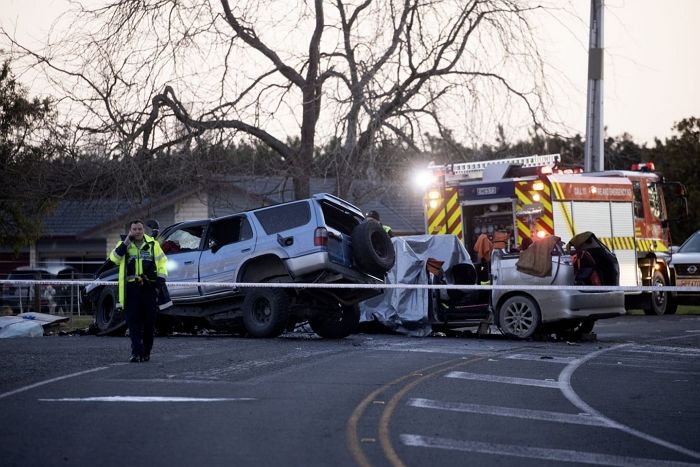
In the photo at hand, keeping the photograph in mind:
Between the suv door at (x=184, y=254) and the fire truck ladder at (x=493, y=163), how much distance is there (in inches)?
233

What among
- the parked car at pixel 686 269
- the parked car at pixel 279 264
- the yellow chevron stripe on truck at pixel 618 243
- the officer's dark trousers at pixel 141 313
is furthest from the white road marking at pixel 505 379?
the parked car at pixel 686 269

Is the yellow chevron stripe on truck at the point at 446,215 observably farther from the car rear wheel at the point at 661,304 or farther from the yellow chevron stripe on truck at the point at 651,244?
the car rear wheel at the point at 661,304

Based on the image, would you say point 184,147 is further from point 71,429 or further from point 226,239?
point 71,429

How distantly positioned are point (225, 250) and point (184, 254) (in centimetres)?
A: 99

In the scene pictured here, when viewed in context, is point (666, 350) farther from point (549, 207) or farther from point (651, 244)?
point (651, 244)

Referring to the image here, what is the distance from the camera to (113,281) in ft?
61.1

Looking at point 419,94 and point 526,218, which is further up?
point 419,94

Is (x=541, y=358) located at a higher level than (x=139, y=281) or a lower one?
lower

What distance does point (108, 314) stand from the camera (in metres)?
19.2

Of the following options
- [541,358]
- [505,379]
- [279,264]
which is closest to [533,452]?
[505,379]

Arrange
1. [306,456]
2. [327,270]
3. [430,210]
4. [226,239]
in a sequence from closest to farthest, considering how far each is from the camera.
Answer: [306,456] → [327,270] → [226,239] → [430,210]

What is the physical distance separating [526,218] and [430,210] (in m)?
2.29

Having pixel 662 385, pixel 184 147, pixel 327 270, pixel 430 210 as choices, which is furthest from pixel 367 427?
pixel 430 210

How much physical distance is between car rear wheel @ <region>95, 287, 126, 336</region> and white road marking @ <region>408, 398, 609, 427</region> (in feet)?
32.0
